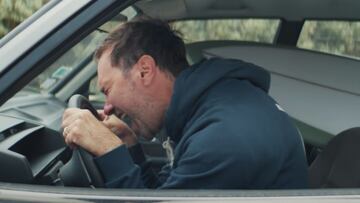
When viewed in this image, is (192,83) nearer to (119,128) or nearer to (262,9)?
(119,128)

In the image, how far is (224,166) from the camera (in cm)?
174

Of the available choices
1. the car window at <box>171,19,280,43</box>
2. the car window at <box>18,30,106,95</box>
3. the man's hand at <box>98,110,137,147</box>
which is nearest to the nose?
the man's hand at <box>98,110,137,147</box>

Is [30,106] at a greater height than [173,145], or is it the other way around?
[173,145]

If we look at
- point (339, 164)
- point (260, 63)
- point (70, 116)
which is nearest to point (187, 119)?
point (70, 116)

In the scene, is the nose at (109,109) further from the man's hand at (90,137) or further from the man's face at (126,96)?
the man's hand at (90,137)

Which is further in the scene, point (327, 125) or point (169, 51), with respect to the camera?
point (327, 125)

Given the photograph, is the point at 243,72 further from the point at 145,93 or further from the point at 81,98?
the point at 81,98

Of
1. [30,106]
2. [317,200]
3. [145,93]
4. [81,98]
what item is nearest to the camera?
[317,200]

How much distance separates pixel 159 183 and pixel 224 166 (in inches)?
17.4

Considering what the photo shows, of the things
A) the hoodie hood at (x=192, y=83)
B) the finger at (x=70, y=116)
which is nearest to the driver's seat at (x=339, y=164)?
the hoodie hood at (x=192, y=83)

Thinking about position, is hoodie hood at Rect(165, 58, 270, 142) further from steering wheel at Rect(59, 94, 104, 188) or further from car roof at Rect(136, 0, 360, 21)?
car roof at Rect(136, 0, 360, 21)

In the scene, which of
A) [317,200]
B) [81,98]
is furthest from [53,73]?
[317,200]

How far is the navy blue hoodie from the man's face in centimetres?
12

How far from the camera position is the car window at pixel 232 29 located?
11.8ft
